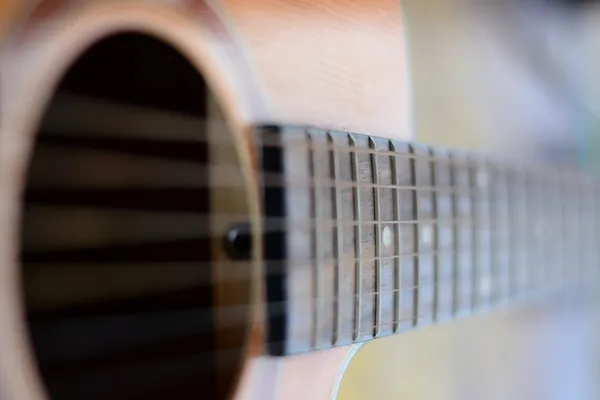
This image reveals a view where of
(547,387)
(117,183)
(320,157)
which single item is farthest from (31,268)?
(547,387)

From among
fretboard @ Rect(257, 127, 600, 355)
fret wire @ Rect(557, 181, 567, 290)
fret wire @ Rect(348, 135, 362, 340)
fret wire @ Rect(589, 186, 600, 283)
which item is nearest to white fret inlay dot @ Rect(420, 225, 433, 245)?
fretboard @ Rect(257, 127, 600, 355)

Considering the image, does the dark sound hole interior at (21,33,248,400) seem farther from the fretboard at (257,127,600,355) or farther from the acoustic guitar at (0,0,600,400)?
Answer: the fretboard at (257,127,600,355)

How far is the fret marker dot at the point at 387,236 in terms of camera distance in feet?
1.69

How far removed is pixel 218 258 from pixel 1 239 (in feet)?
0.84

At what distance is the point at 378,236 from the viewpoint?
51 centimetres

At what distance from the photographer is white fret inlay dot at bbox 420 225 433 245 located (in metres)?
0.57

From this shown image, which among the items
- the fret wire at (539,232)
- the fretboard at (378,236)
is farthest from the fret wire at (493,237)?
the fret wire at (539,232)

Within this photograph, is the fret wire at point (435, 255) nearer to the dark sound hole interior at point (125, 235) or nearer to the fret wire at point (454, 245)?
the fret wire at point (454, 245)

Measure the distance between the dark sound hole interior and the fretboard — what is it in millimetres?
104

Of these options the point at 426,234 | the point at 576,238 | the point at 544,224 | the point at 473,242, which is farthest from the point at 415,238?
the point at 576,238

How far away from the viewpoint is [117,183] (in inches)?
21.0

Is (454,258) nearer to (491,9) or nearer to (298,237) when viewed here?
(298,237)

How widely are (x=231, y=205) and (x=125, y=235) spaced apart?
0.09 metres

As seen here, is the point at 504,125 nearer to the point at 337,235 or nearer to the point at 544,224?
the point at 544,224
